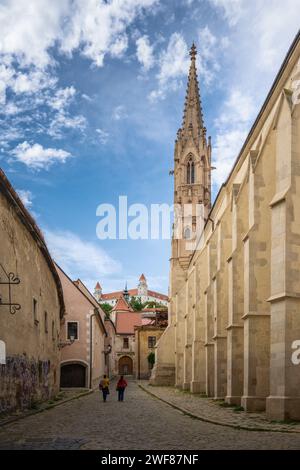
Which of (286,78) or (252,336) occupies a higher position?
(286,78)

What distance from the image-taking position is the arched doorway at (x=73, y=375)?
38656 millimetres

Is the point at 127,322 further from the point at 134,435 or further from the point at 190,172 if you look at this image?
the point at 134,435

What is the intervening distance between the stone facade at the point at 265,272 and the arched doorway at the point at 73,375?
14.2 metres

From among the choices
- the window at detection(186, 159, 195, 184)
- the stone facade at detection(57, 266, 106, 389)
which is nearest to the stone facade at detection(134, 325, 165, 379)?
the window at detection(186, 159, 195, 184)

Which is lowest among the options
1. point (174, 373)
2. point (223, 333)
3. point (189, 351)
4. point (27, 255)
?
point (174, 373)

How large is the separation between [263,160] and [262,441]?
34.3 ft

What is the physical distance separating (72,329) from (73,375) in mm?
3142

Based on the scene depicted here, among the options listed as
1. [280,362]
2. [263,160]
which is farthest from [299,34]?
[280,362]

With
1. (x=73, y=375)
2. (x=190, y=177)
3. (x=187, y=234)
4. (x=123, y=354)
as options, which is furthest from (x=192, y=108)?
(x=73, y=375)

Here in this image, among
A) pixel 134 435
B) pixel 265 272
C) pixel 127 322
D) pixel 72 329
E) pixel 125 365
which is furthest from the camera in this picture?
pixel 127 322

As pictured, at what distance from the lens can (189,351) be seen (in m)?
37.8

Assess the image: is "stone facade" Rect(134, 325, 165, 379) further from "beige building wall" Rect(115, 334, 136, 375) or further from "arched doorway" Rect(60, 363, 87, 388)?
"arched doorway" Rect(60, 363, 87, 388)

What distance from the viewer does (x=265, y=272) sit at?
18.3 meters
